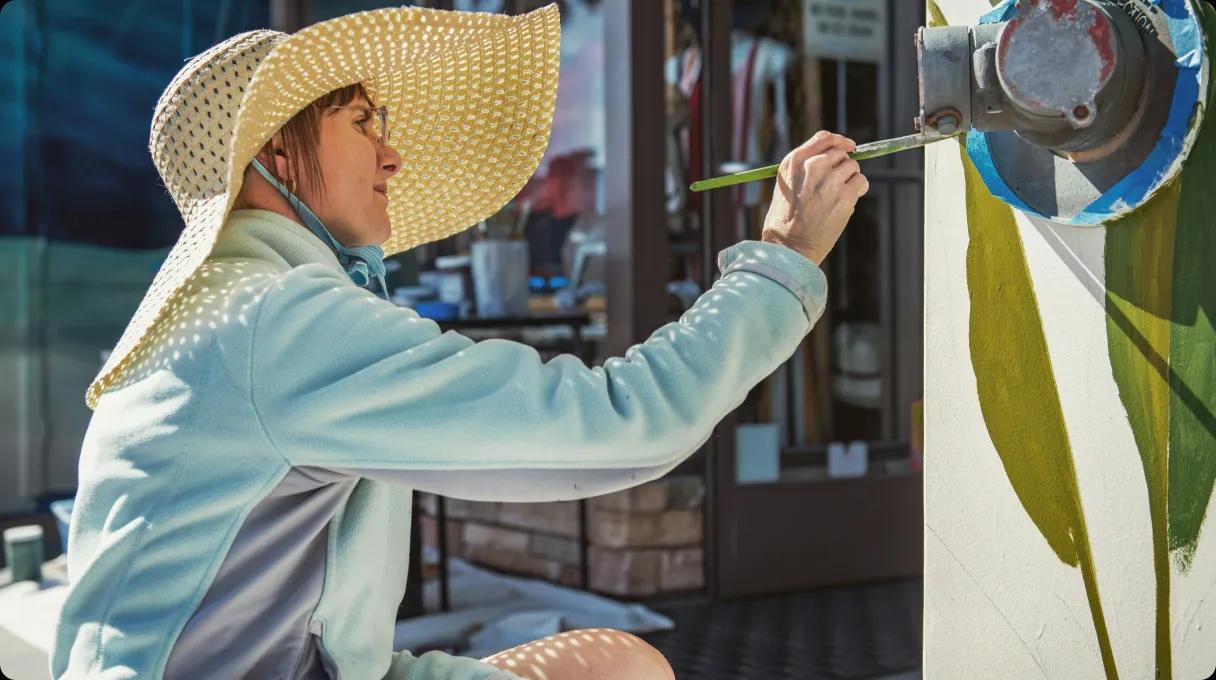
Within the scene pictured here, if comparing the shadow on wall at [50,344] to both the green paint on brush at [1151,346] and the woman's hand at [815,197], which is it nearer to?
the woman's hand at [815,197]

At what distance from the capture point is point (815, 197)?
3.45 ft

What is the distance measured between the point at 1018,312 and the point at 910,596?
97.2 inches

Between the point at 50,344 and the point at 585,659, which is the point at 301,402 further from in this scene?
the point at 50,344

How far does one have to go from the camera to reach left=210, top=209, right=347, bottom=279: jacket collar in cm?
108

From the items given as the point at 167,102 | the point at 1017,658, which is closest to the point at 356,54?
the point at 167,102

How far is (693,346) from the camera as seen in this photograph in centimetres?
100

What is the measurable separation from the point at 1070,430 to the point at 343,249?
2.42ft

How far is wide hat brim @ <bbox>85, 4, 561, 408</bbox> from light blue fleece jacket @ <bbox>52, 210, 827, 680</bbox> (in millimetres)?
78

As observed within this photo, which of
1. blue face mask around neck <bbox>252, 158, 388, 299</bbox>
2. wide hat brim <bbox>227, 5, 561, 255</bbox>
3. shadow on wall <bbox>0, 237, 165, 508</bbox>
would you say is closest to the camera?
blue face mask around neck <bbox>252, 158, 388, 299</bbox>

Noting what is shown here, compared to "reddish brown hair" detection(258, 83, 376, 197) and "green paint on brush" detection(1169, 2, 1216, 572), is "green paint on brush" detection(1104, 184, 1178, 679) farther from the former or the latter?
"reddish brown hair" detection(258, 83, 376, 197)

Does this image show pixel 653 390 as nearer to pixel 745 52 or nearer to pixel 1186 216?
pixel 1186 216

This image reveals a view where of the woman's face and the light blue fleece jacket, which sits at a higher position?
the woman's face

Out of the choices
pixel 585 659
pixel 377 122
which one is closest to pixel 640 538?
pixel 585 659

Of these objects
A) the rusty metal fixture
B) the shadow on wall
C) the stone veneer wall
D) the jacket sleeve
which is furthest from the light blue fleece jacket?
the shadow on wall
